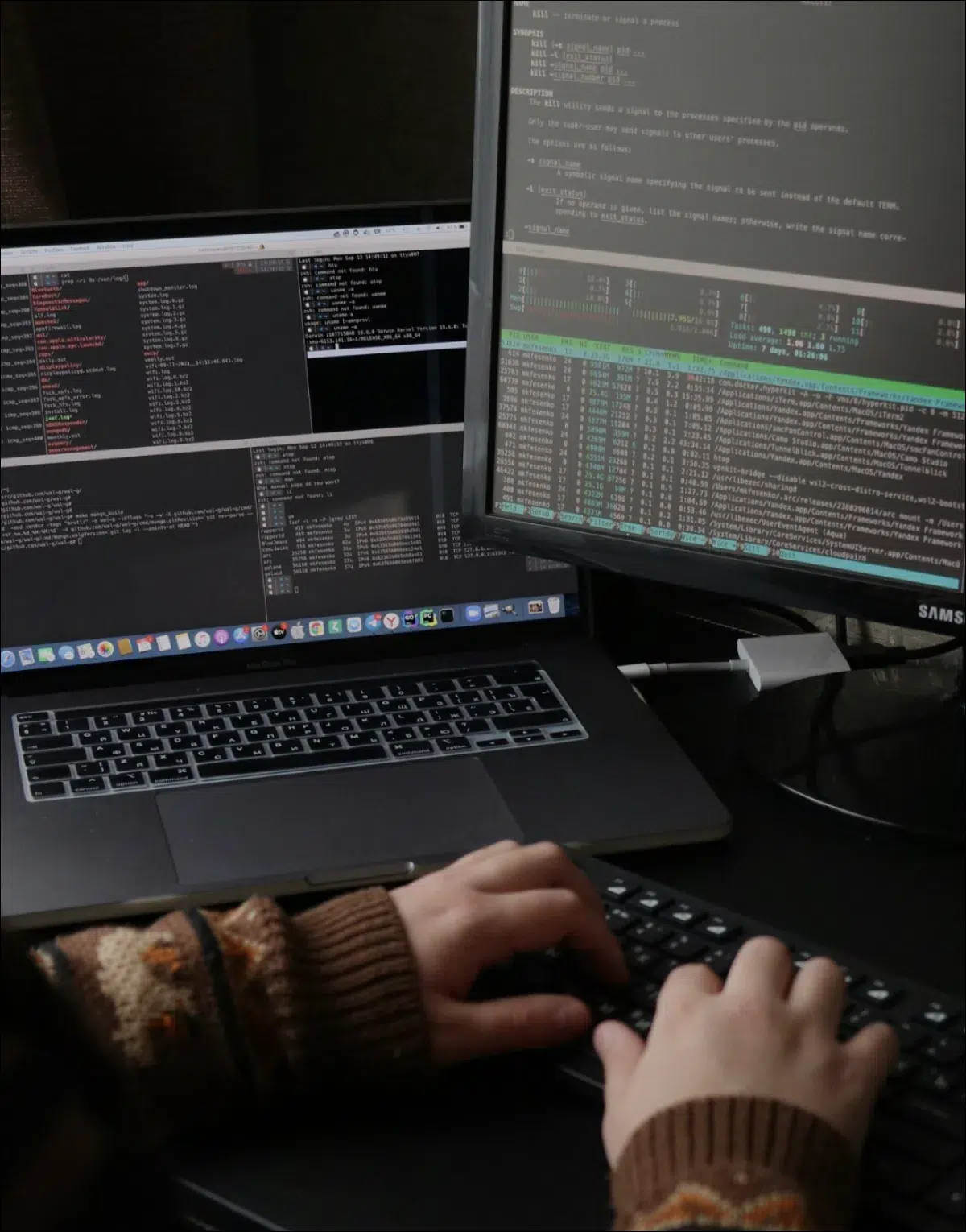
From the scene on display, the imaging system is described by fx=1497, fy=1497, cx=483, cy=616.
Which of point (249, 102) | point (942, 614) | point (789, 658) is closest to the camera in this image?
point (942, 614)

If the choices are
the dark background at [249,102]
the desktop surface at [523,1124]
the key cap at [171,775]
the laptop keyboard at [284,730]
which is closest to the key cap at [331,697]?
the laptop keyboard at [284,730]

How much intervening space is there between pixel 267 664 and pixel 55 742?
165mm

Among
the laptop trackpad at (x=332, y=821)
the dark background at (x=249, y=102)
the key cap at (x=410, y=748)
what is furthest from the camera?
the dark background at (x=249, y=102)

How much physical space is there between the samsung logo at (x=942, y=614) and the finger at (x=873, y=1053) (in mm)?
308

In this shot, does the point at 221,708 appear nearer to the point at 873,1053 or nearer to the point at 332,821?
the point at 332,821

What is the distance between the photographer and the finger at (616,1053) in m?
0.67

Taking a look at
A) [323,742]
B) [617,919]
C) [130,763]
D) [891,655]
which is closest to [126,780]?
[130,763]

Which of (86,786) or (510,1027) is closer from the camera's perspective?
(510,1027)

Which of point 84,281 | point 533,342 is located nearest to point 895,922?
point 533,342

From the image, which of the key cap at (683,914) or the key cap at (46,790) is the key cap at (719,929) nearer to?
the key cap at (683,914)

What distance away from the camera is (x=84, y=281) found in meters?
1.01

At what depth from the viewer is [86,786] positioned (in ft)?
3.15

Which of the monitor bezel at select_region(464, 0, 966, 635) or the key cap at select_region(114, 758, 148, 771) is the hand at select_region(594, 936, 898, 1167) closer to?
the monitor bezel at select_region(464, 0, 966, 635)

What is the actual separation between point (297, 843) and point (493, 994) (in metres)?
0.20
